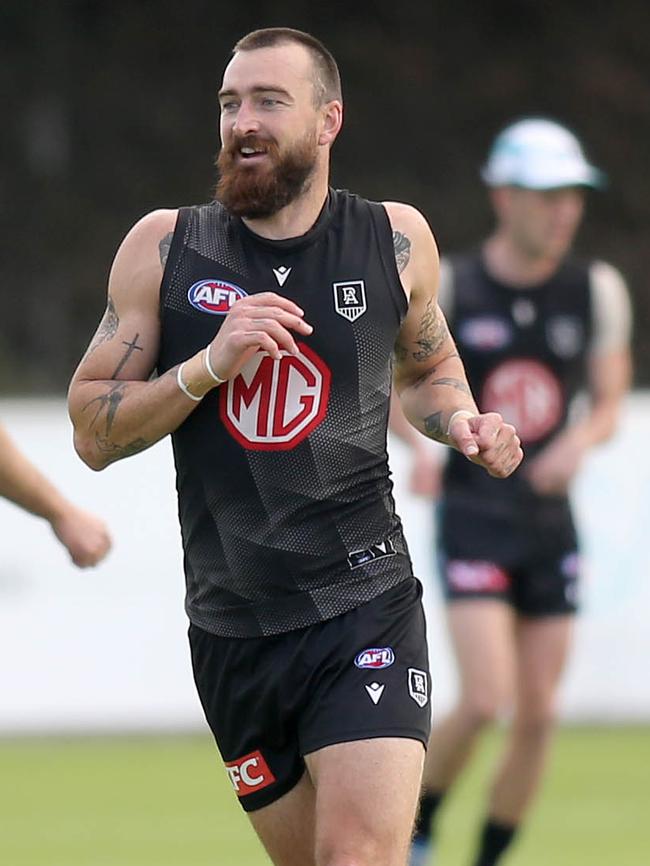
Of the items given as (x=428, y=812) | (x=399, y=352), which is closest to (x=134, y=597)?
(x=428, y=812)

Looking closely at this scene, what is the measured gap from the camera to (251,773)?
546 cm

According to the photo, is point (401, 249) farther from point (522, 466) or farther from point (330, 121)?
point (522, 466)

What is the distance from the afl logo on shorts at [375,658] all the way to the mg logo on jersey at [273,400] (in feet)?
1.85

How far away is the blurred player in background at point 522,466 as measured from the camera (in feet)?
26.0

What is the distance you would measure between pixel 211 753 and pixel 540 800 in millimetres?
2115

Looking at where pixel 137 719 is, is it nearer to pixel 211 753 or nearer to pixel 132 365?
pixel 211 753

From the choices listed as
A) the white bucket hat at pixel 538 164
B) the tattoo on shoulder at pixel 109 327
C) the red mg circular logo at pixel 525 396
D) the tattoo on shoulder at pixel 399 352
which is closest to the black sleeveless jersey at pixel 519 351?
the red mg circular logo at pixel 525 396

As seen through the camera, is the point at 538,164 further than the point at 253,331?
Yes

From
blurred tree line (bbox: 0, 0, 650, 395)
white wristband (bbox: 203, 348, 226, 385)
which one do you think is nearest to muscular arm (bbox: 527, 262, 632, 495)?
white wristband (bbox: 203, 348, 226, 385)

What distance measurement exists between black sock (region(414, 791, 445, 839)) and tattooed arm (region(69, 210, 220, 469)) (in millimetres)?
2961

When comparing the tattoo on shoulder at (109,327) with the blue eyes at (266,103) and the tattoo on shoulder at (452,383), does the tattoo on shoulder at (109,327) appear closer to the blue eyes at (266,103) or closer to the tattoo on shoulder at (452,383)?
the blue eyes at (266,103)

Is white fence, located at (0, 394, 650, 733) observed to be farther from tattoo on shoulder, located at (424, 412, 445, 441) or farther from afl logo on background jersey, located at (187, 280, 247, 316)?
afl logo on background jersey, located at (187, 280, 247, 316)

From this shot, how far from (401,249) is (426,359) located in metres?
0.38

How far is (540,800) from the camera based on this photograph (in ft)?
32.3
